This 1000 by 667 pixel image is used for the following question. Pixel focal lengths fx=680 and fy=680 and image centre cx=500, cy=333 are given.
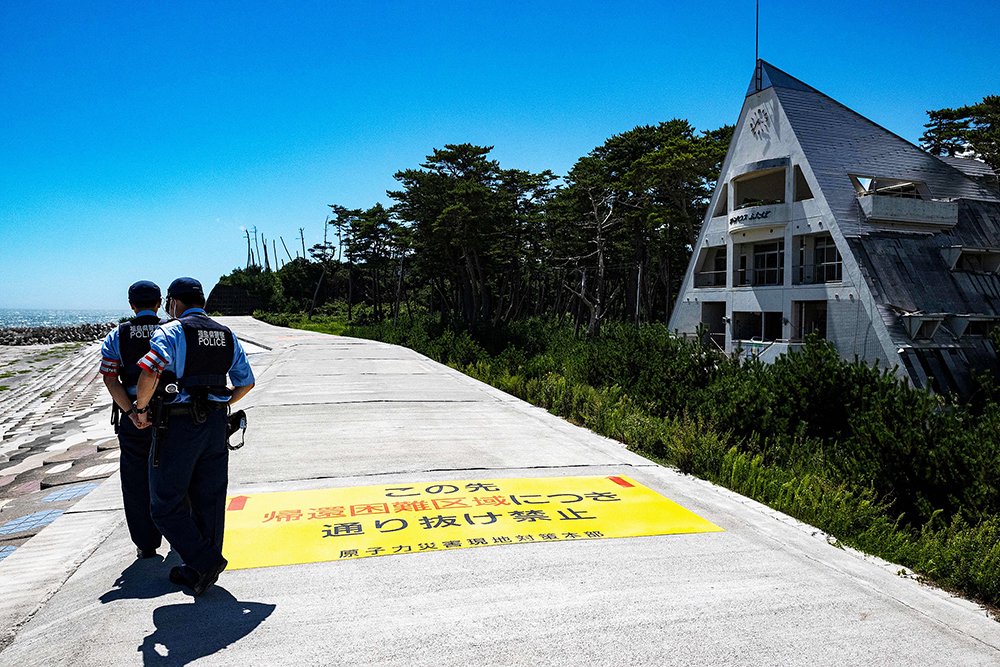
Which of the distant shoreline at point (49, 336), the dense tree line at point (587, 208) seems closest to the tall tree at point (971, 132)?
the dense tree line at point (587, 208)

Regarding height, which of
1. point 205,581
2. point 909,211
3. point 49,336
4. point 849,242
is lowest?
point 49,336

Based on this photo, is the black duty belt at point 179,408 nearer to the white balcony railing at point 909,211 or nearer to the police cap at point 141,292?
the police cap at point 141,292

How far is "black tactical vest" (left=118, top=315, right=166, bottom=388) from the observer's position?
15.1 ft

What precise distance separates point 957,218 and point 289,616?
28444mm

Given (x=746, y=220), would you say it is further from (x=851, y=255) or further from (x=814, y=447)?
(x=814, y=447)

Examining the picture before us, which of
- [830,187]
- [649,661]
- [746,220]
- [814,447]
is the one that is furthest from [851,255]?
[649,661]

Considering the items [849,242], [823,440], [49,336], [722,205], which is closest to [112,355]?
[823,440]

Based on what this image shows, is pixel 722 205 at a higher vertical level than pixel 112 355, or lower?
higher

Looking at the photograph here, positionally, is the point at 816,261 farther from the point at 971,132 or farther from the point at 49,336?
the point at 49,336

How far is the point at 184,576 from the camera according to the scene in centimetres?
424

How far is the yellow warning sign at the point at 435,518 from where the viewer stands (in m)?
5.09

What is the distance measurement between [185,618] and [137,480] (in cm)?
119

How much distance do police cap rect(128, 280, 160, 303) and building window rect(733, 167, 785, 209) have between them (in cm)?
2706

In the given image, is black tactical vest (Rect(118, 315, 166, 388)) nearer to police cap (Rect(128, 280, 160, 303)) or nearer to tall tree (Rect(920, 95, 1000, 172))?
police cap (Rect(128, 280, 160, 303))
